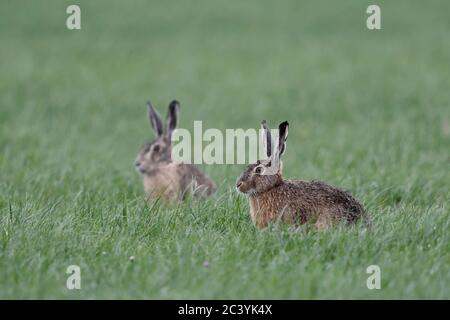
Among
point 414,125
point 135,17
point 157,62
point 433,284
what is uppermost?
point 135,17

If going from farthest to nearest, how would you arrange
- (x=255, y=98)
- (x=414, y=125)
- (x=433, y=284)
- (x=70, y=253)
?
(x=255, y=98), (x=414, y=125), (x=70, y=253), (x=433, y=284)

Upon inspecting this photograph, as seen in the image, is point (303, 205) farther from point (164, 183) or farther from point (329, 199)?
point (164, 183)

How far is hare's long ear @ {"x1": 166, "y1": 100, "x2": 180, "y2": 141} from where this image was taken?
965 centimetres

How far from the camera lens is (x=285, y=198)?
6949mm

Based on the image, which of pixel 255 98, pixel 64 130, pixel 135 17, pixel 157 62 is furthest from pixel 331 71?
pixel 135 17

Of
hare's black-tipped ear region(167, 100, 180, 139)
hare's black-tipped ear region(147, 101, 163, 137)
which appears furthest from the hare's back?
hare's black-tipped ear region(147, 101, 163, 137)

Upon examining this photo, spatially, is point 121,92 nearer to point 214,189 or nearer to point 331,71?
point 331,71

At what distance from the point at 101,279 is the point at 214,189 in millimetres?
3727

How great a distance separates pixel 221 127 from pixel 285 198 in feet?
26.5

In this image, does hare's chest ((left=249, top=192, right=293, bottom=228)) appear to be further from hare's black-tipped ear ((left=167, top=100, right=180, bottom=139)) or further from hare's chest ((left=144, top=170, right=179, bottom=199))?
hare's black-tipped ear ((left=167, top=100, right=180, bottom=139))

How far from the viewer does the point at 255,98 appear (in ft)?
57.8

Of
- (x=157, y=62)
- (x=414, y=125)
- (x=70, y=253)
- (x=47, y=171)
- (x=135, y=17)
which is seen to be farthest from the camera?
(x=135, y=17)

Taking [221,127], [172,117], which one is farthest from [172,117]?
[221,127]

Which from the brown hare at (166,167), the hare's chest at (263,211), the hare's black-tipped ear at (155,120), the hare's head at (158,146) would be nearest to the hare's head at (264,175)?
the hare's chest at (263,211)
